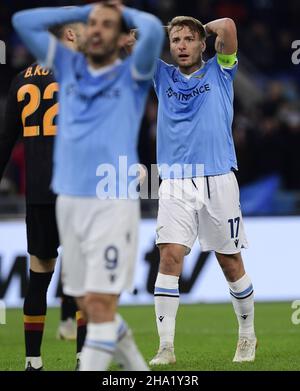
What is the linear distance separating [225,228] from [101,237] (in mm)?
2493

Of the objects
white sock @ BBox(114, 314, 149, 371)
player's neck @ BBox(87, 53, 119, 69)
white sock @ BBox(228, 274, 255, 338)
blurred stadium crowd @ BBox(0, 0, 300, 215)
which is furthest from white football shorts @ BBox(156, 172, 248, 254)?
blurred stadium crowd @ BBox(0, 0, 300, 215)

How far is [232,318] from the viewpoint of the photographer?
12141mm

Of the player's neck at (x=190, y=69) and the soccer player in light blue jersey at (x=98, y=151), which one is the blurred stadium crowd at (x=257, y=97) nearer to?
the player's neck at (x=190, y=69)

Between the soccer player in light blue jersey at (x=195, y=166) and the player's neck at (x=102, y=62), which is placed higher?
the player's neck at (x=102, y=62)

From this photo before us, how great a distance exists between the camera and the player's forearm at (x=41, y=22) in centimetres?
626

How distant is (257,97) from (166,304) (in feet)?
43.3

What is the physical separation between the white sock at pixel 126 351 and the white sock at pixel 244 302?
2.17 m

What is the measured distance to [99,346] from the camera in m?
5.90

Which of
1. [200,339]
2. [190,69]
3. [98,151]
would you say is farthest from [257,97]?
Result: [98,151]

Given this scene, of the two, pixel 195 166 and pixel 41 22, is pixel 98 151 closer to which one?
pixel 41 22

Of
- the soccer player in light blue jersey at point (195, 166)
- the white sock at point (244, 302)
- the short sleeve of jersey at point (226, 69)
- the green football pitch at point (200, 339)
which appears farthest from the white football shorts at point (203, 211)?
the green football pitch at point (200, 339)

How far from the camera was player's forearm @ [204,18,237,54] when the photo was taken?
808 cm

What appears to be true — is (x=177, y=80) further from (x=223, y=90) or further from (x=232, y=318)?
(x=232, y=318)
